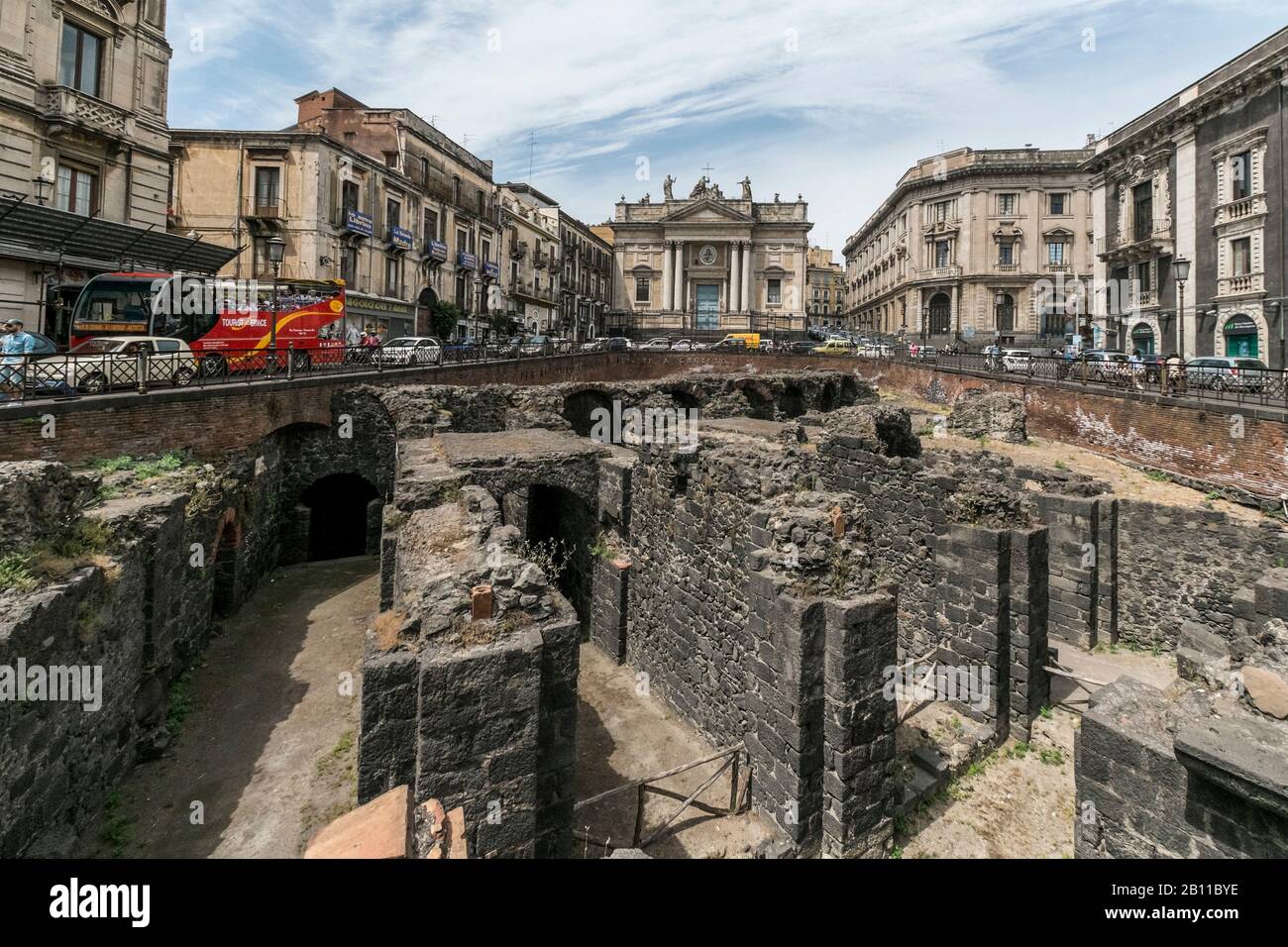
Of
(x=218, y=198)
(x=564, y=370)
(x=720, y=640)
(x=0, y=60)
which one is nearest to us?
(x=720, y=640)

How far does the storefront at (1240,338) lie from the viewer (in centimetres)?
2739

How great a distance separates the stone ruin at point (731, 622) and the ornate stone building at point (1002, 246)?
4568cm

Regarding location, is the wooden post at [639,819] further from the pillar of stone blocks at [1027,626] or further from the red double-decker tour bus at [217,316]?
the red double-decker tour bus at [217,316]

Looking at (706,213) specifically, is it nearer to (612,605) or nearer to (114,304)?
(114,304)

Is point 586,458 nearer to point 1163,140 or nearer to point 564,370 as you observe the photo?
point 564,370

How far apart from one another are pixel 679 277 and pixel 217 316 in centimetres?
5207

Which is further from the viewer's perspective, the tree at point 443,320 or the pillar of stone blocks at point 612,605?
the tree at point 443,320

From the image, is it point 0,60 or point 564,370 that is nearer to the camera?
point 0,60

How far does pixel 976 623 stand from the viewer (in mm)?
8977

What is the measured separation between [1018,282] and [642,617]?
187ft

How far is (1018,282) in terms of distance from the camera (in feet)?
176

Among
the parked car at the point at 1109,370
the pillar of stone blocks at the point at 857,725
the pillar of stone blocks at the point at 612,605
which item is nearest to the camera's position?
the pillar of stone blocks at the point at 857,725

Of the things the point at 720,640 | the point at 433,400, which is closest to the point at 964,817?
the point at 720,640

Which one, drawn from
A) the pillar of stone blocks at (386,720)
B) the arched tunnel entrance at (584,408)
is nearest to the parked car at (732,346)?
the arched tunnel entrance at (584,408)
